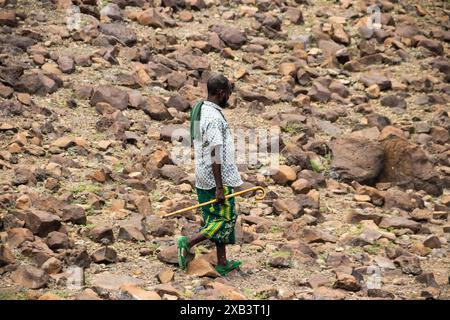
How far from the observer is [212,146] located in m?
5.61

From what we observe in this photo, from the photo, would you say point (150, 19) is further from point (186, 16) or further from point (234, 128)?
point (234, 128)

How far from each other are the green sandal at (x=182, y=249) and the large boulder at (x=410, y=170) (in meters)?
2.94

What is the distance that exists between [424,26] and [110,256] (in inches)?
295

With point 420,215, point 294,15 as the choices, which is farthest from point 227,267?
point 294,15

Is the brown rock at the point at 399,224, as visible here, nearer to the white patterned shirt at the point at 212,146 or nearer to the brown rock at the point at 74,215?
the white patterned shirt at the point at 212,146

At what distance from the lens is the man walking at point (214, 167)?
5621 millimetres

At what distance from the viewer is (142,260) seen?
5883 millimetres

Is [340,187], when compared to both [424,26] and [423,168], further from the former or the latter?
[424,26]

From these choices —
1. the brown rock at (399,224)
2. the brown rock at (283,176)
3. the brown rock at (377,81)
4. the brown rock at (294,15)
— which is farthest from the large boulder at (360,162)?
the brown rock at (294,15)

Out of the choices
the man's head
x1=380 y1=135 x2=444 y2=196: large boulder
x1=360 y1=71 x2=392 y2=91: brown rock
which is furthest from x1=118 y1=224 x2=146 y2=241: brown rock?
x1=360 y1=71 x2=392 y2=91: brown rock

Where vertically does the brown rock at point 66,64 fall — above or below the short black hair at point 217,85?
below

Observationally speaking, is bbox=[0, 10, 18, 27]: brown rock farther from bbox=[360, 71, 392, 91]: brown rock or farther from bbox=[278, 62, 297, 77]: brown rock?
bbox=[360, 71, 392, 91]: brown rock

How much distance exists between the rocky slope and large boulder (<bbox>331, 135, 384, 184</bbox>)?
0.01m

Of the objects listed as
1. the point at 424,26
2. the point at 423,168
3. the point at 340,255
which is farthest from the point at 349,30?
the point at 340,255
